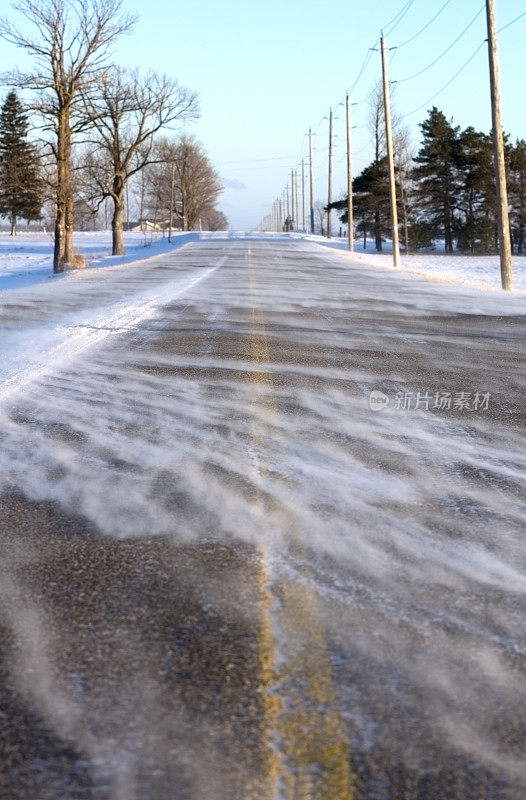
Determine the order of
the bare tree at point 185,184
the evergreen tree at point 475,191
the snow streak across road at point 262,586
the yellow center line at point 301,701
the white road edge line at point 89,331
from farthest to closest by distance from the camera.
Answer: the bare tree at point 185,184 < the evergreen tree at point 475,191 < the white road edge line at point 89,331 < the snow streak across road at point 262,586 < the yellow center line at point 301,701

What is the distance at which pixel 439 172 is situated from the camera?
80.5 m

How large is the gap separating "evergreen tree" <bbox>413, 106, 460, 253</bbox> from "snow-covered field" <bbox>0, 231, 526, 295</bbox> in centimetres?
746

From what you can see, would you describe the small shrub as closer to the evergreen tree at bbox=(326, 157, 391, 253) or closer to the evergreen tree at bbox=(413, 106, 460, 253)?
the evergreen tree at bbox=(326, 157, 391, 253)

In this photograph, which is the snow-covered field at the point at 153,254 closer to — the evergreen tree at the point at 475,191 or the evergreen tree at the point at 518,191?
the evergreen tree at the point at 475,191

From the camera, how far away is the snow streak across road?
2.59 meters

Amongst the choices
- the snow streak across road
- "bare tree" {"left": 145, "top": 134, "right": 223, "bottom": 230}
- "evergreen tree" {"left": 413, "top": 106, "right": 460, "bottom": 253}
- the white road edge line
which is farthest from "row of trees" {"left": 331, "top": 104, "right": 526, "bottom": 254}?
the snow streak across road

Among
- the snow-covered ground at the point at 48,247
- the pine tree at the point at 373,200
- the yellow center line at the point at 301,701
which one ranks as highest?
the pine tree at the point at 373,200

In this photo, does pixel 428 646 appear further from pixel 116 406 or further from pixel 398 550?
pixel 116 406

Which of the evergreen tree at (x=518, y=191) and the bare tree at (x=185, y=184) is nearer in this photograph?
the evergreen tree at (x=518, y=191)

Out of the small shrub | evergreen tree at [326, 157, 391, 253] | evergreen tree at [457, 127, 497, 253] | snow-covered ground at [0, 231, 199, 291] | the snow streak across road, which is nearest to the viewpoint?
the snow streak across road

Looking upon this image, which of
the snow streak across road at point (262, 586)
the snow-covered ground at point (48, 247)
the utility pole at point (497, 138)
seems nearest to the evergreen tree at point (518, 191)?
the snow-covered ground at point (48, 247)

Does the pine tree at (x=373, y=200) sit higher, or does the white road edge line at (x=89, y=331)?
the pine tree at (x=373, y=200)

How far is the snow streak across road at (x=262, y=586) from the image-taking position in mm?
2594

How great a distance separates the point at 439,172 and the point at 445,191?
1.67m
